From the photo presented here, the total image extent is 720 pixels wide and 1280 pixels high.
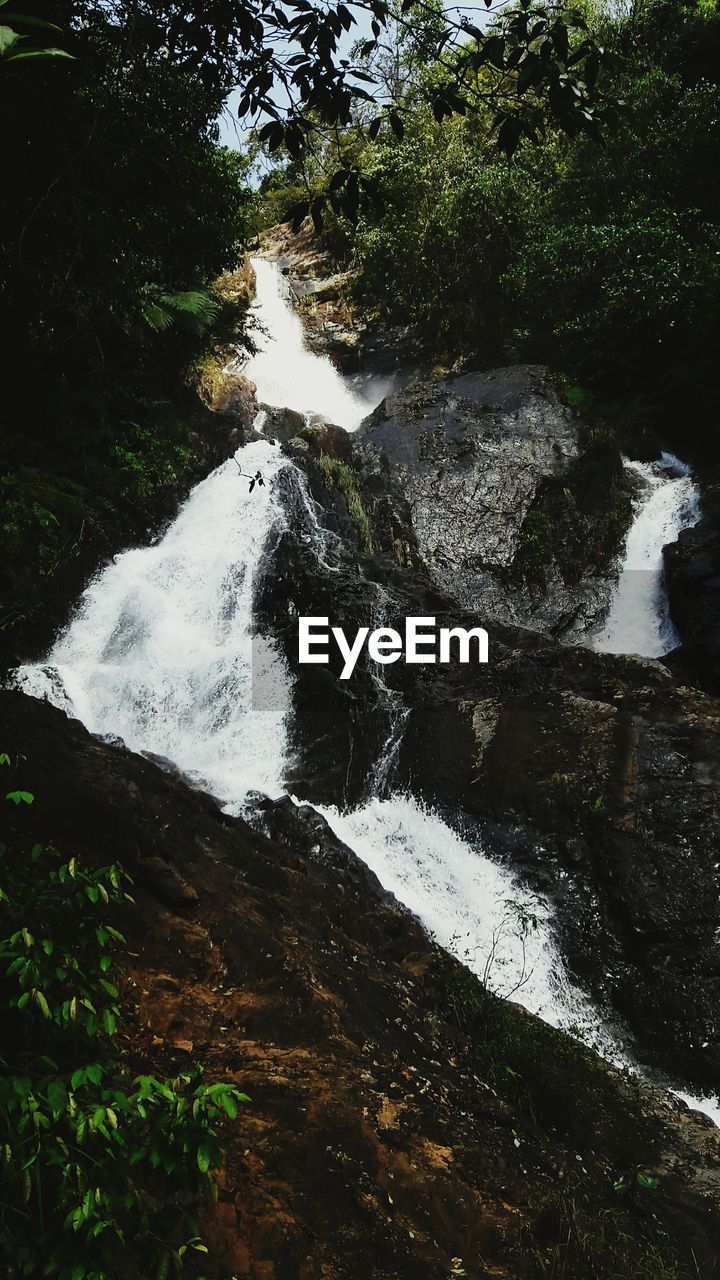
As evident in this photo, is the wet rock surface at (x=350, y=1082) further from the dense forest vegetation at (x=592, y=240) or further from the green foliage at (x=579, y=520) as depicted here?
the dense forest vegetation at (x=592, y=240)

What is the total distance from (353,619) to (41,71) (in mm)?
7380

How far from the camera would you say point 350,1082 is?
349 cm

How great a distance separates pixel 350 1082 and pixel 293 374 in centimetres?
2000

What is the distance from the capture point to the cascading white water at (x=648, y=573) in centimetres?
1288

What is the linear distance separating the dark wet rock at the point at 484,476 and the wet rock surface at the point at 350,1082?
841cm

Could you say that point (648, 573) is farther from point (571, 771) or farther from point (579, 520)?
point (571, 771)

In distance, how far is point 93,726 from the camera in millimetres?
9625

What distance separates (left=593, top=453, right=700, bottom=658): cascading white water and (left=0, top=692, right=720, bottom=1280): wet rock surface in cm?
842

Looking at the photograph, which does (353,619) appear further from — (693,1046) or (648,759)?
(693,1046)

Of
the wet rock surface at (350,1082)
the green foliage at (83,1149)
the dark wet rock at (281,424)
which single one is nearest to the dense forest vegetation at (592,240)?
the dark wet rock at (281,424)

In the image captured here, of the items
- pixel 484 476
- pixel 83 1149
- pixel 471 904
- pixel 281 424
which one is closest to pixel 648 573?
pixel 484 476

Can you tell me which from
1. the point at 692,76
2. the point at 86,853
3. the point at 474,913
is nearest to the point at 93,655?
the point at 474,913

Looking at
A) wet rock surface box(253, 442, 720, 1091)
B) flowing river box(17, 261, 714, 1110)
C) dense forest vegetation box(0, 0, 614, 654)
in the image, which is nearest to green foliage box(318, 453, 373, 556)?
flowing river box(17, 261, 714, 1110)

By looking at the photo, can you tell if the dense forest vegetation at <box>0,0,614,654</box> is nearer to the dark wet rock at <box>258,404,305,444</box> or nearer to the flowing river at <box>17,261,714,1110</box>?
the flowing river at <box>17,261,714,1110</box>
